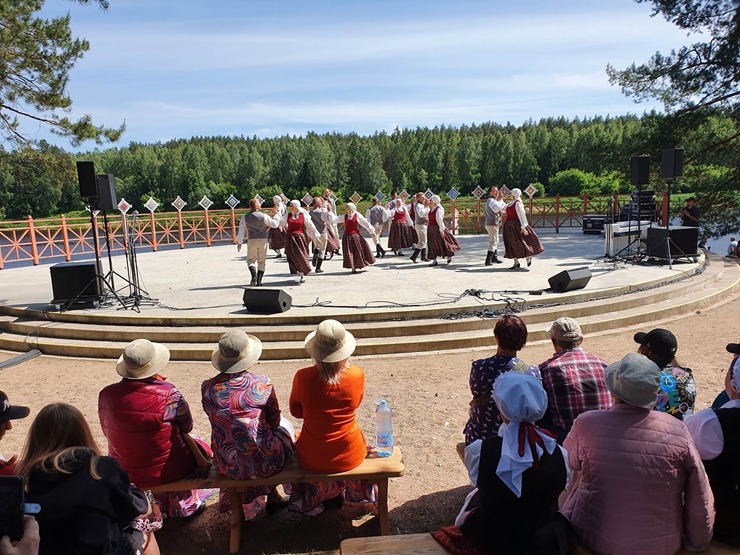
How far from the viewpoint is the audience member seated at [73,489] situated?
222 cm

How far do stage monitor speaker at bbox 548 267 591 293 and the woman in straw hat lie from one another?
664cm

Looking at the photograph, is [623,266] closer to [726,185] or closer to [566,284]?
[566,284]

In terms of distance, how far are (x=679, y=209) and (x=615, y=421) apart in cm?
1643

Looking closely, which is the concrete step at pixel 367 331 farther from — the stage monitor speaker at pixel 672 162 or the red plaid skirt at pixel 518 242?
the stage monitor speaker at pixel 672 162

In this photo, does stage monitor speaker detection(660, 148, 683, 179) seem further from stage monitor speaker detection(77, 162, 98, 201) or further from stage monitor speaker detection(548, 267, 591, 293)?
stage monitor speaker detection(77, 162, 98, 201)

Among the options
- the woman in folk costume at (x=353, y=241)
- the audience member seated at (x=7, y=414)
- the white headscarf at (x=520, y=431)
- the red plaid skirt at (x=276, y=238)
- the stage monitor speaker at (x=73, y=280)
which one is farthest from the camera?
the red plaid skirt at (x=276, y=238)

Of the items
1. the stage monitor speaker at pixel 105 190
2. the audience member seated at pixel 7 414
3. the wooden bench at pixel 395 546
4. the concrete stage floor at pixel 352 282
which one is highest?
the stage monitor speaker at pixel 105 190

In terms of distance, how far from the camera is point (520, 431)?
2.38 metres

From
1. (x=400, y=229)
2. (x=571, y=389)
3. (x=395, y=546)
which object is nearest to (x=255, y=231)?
(x=400, y=229)

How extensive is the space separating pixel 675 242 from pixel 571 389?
1042cm

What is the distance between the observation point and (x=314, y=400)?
133 inches

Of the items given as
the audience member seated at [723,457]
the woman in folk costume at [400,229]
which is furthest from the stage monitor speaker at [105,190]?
the audience member seated at [723,457]

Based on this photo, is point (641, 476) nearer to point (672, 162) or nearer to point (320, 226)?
point (672, 162)

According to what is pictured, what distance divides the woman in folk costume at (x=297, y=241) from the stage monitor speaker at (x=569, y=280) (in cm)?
436
